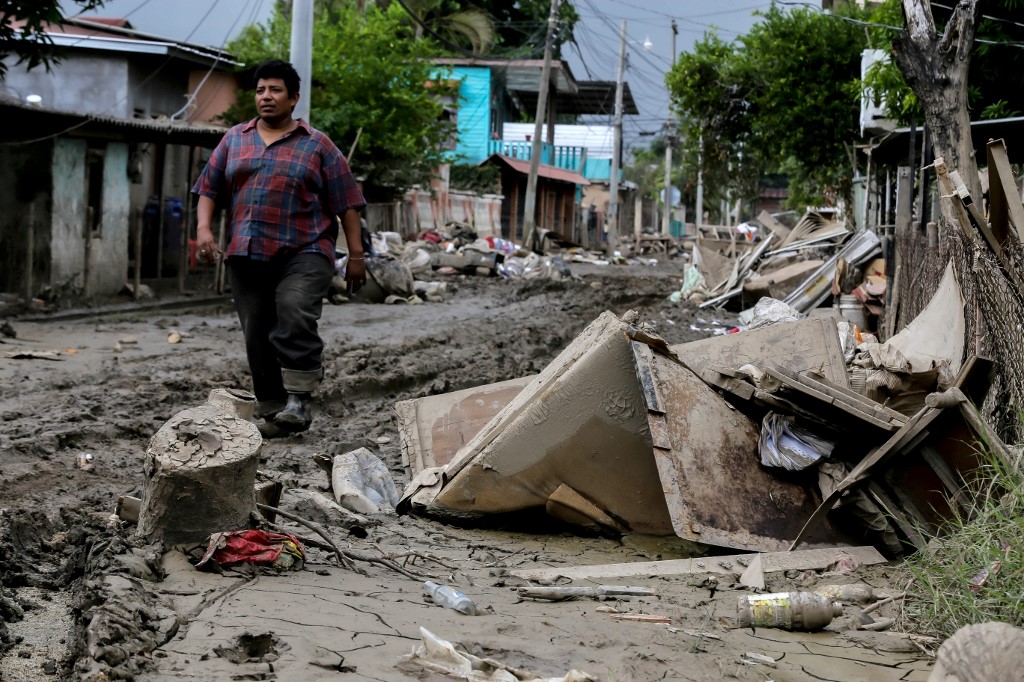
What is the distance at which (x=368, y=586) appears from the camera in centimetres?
328

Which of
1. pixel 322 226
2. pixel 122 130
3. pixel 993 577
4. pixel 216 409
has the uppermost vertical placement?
pixel 122 130

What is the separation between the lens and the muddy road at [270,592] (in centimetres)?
261

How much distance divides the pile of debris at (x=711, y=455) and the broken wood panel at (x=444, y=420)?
25.0 inches

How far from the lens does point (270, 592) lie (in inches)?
120

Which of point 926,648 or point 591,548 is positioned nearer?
point 926,648

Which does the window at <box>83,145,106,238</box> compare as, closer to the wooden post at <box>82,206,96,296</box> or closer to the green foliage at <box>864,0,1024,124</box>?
the wooden post at <box>82,206,96,296</box>

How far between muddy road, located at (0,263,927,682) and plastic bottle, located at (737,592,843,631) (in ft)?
0.24

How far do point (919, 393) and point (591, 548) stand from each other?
1.84 m

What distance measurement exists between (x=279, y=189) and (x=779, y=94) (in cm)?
1335

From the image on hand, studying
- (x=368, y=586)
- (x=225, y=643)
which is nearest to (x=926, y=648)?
(x=368, y=586)

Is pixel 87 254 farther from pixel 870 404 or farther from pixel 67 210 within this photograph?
pixel 870 404

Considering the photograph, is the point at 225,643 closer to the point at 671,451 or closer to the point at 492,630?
the point at 492,630

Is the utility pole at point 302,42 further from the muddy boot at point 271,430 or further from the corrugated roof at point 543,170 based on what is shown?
the corrugated roof at point 543,170

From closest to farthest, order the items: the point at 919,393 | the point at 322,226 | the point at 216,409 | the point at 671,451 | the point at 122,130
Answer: the point at 216,409 → the point at 671,451 → the point at 919,393 → the point at 322,226 → the point at 122,130
